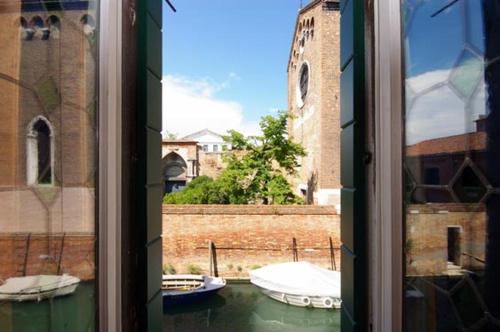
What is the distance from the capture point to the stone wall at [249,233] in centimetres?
659

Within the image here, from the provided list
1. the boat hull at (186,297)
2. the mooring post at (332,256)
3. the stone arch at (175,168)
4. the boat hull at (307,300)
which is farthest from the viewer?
the stone arch at (175,168)

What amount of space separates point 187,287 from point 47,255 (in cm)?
583

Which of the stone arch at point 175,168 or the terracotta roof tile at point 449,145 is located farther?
the stone arch at point 175,168

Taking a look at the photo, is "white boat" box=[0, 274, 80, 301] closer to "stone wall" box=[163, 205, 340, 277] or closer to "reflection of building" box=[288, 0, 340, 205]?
"stone wall" box=[163, 205, 340, 277]

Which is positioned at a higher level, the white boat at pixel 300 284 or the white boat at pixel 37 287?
the white boat at pixel 37 287

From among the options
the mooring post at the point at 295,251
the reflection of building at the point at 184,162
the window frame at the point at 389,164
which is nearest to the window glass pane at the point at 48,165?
the window frame at the point at 389,164

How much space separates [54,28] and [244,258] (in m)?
6.48

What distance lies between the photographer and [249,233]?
21.9ft

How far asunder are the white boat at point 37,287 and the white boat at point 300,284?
5.36 m

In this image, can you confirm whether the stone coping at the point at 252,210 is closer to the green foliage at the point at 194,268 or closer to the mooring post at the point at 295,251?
the mooring post at the point at 295,251

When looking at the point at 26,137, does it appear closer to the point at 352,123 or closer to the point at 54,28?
the point at 54,28

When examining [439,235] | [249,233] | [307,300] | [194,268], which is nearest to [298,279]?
[307,300]

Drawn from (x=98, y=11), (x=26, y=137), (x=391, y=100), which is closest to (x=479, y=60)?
(x=391, y=100)

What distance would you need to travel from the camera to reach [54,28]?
2.14 ft
